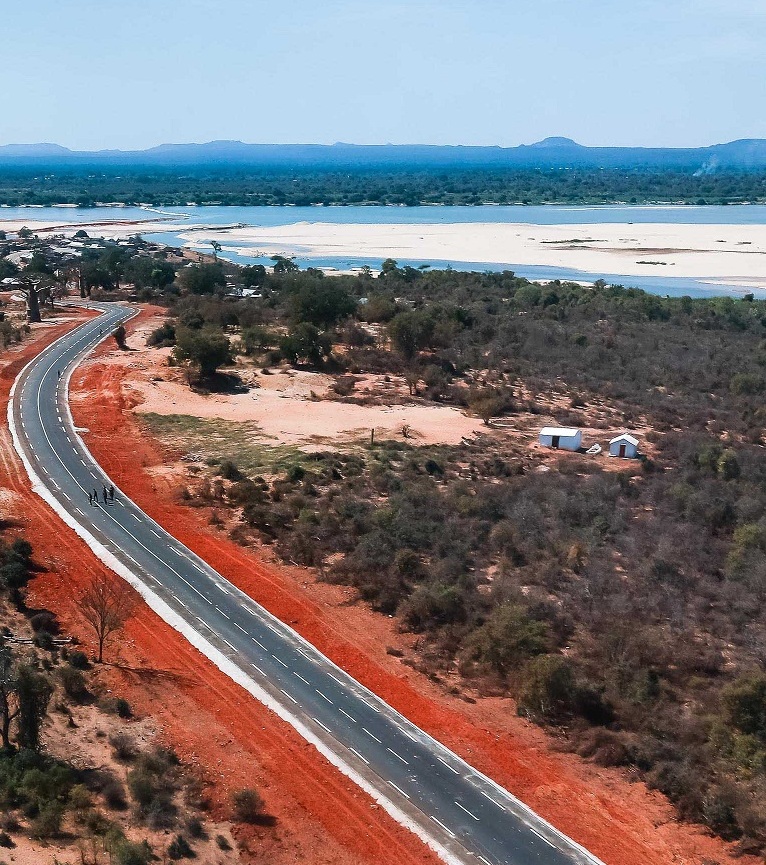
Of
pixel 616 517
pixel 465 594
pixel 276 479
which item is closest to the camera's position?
pixel 465 594

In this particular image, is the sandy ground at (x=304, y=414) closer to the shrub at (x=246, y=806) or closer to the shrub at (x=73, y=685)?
the shrub at (x=73, y=685)

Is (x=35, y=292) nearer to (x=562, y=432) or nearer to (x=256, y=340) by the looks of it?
(x=256, y=340)

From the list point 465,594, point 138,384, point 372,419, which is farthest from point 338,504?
point 138,384

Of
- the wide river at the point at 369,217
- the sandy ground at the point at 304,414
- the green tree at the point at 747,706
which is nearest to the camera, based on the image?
the green tree at the point at 747,706

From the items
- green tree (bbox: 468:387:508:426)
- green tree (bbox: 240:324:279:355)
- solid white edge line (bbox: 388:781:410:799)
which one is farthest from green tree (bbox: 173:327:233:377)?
solid white edge line (bbox: 388:781:410:799)

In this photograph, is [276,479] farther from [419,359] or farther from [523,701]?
[419,359]

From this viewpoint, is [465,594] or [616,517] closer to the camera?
[465,594]

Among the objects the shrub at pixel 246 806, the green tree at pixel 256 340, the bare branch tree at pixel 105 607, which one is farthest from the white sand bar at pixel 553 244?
the shrub at pixel 246 806
